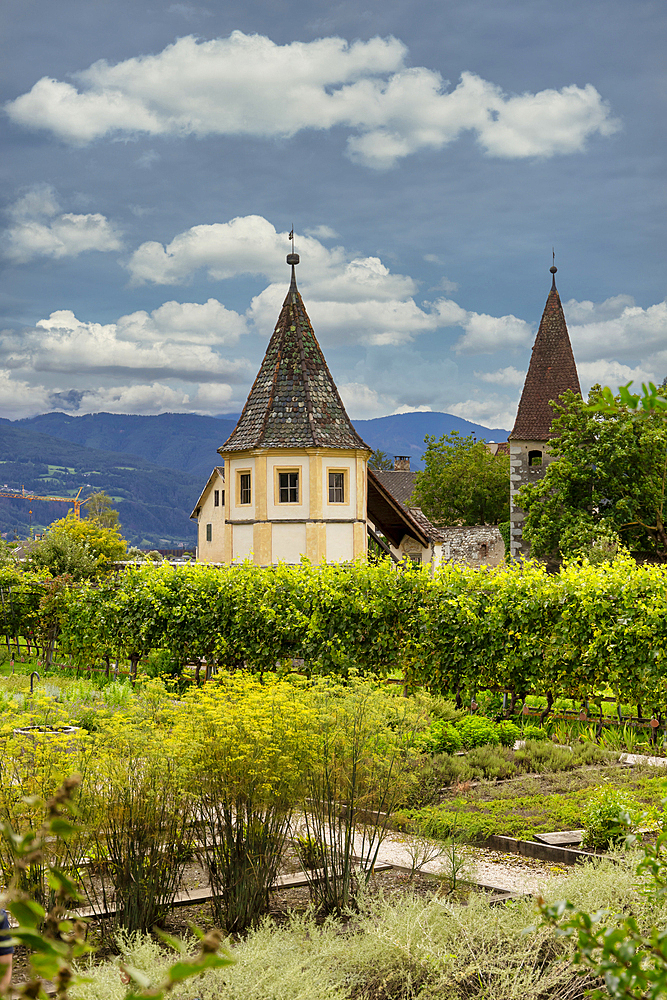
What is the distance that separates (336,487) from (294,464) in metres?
1.45

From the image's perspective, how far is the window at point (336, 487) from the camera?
2466 centimetres

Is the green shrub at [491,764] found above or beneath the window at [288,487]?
beneath

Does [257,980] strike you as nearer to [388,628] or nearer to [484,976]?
[484,976]

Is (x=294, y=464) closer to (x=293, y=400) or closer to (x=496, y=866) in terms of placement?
(x=293, y=400)

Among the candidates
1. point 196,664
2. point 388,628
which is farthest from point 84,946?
point 196,664

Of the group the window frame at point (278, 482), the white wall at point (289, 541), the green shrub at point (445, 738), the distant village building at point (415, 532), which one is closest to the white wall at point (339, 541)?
the white wall at point (289, 541)

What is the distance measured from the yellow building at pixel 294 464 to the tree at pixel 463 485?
108 feet

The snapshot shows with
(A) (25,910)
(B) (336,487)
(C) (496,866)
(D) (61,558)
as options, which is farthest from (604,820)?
(B) (336,487)

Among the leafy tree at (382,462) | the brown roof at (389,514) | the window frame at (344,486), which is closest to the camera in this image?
the window frame at (344,486)

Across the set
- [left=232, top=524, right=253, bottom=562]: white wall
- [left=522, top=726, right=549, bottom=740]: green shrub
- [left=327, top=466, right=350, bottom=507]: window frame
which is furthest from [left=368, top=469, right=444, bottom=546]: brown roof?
[left=522, top=726, right=549, bottom=740]: green shrub

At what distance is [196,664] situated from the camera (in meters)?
15.3

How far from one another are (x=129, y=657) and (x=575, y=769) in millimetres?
9859

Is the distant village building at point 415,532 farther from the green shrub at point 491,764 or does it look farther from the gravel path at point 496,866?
the gravel path at point 496,866

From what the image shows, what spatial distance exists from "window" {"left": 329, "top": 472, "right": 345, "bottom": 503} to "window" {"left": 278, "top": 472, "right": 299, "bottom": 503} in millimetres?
998
